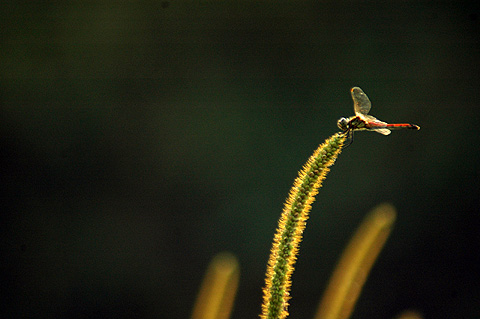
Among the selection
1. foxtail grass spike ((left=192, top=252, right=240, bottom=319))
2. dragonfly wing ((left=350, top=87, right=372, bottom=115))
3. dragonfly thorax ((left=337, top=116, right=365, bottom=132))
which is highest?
dragonfly wing ((left=350, top=87, right=372, bottom=115))

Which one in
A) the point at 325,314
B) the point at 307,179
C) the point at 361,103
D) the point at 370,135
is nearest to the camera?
the point at 325,314

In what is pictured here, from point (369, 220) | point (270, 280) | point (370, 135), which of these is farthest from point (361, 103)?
point (370, 135)

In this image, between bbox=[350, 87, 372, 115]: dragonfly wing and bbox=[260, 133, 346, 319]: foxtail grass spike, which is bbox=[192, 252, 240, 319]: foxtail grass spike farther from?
bbox=[350, 87, 372, 115]: dragonfly wing

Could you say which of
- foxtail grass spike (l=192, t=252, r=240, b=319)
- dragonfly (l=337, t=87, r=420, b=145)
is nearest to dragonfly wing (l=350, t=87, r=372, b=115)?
dragonfly (l=337, t=87, r=420, b=145)

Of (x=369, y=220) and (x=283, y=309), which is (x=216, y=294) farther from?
(x=369, y=220)

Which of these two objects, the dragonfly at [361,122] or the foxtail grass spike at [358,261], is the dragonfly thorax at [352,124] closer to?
the dragonfly at [361,122]

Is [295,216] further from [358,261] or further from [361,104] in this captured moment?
[361,104]

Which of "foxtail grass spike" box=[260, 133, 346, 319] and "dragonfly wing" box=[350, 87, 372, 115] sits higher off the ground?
"dragonfly wing" box=[350, 87, 372, 115]

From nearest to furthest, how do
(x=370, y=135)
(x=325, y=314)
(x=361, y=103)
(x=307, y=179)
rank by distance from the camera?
(x=325, y=314) < (x=307, y=179) < (x=361, y=103) < (x=370, y=135)
